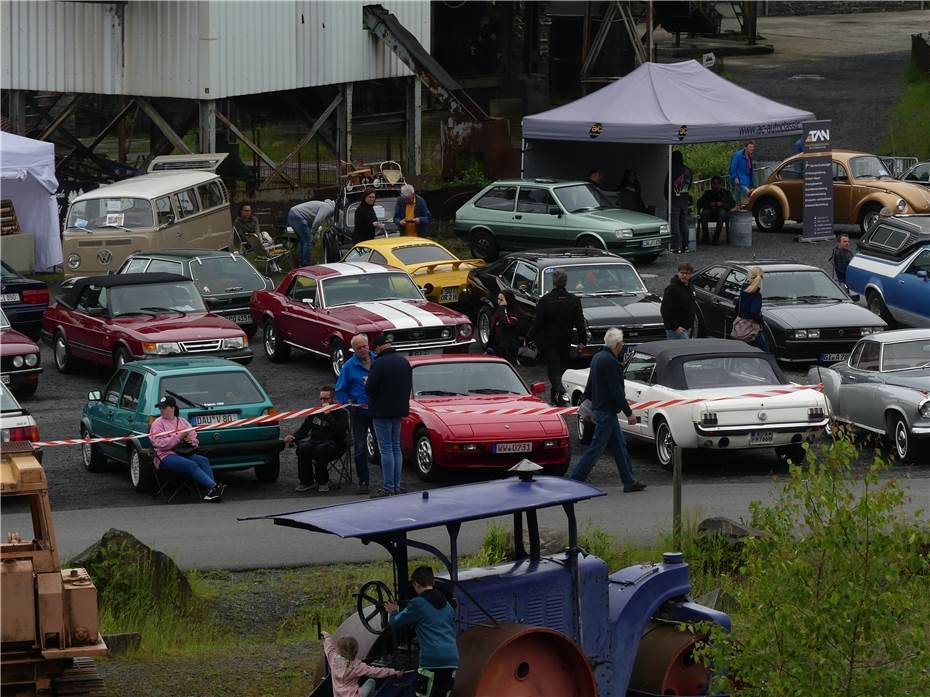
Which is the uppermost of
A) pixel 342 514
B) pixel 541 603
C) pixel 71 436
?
pixel 342 514

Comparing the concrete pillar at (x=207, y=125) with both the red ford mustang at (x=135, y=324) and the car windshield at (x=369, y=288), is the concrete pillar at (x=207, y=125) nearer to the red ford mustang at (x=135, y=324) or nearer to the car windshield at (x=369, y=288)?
the red ford mustang at (x=135, y=324)

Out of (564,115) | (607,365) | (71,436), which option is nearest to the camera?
(607,365)

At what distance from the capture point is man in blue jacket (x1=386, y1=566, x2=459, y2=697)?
9773 mm

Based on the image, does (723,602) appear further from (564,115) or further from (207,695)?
(564,115)

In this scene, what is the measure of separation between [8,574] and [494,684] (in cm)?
292

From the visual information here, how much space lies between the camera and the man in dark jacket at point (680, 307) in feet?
75.2

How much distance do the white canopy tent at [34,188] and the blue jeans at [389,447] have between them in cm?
1316

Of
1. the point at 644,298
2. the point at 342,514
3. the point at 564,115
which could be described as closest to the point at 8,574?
the point at 342,514

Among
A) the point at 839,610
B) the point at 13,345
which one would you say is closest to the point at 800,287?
the point at 13,345

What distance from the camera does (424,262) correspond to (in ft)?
89.0

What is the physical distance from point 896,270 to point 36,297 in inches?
519

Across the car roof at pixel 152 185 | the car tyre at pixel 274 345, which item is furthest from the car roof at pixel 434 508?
the car roof at pixel 152 185

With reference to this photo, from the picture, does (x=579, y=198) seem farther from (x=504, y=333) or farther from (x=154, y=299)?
(x=154, y=299)

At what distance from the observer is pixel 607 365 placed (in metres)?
17.5
